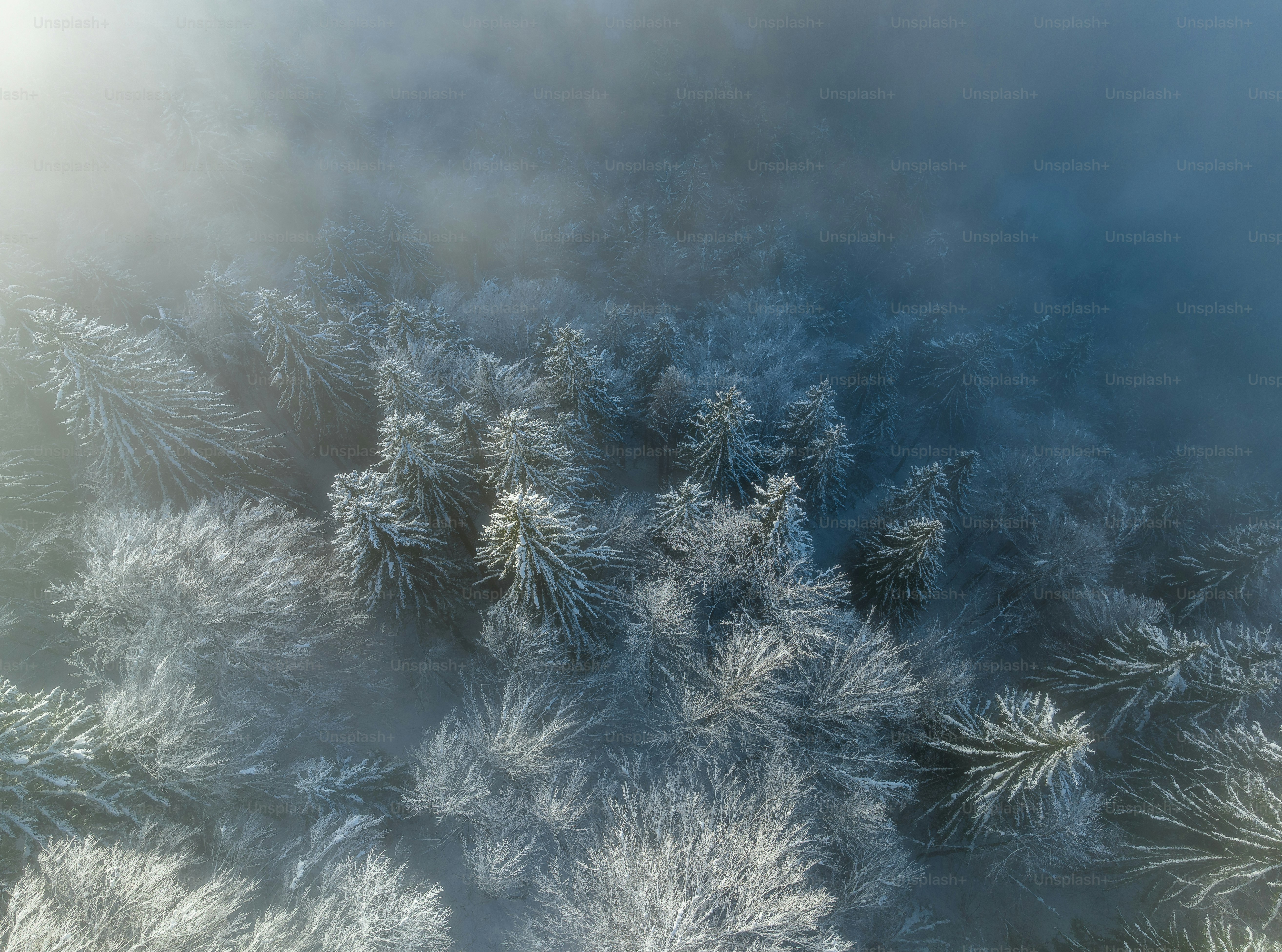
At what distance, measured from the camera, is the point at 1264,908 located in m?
14.4

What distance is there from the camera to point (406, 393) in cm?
2014

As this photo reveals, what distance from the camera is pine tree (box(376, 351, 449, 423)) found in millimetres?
19422

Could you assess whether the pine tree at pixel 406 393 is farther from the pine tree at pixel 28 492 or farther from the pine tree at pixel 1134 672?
the pine tree at pixel 1134 672

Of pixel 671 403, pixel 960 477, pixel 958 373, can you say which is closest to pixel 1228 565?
pixel 960 477

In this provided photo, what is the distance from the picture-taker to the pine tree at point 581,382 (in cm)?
2306

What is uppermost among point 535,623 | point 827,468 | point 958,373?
point 535,623

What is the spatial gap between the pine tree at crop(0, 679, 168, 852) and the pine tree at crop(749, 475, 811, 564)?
2001 centimetres

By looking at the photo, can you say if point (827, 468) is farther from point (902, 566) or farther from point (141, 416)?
point (141, 416)

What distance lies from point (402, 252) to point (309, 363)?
17.8m

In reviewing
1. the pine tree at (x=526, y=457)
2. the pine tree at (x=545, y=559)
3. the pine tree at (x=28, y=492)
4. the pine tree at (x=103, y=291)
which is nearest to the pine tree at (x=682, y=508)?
the pine tree at (x=545, y=559)

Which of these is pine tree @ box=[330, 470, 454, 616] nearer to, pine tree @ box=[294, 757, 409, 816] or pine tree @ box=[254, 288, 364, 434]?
pine tree @ box=[294, 757, 409, 816]

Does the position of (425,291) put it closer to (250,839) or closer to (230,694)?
(230,694)

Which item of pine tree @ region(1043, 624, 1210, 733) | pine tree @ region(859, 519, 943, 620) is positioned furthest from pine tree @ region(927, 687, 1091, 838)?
pine tree @ region(859, 519, 943, 620)

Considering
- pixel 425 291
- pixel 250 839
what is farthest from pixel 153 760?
pixel 425 291
